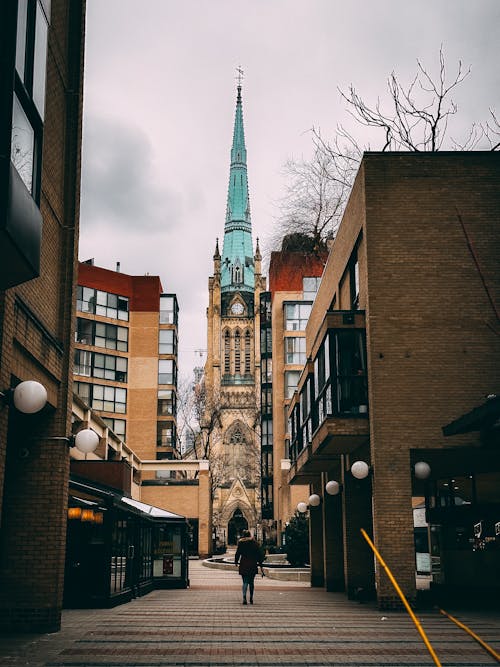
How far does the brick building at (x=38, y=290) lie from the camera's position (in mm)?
8602

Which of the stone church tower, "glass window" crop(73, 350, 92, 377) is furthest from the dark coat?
the stone church tower

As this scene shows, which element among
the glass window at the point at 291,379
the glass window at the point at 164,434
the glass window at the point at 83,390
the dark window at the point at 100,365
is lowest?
the glass window at the point at 164,434

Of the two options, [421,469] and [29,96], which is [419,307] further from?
[29,96]

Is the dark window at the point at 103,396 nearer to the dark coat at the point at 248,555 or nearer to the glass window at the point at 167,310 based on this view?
the glass window at the point at 167,310

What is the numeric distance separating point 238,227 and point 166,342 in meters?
66.9

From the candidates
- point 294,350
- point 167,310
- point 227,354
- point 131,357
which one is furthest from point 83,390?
point 227,354

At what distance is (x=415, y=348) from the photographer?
17422 millimetres

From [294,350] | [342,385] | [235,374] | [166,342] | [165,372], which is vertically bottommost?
[342,385]

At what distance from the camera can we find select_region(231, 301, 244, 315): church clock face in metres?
119

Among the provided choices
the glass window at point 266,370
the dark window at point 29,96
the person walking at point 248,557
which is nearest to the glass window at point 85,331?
the glass window at point 266,370

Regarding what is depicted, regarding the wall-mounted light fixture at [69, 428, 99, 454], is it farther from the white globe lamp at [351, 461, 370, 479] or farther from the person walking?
the person walking

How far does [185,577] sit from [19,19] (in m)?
21.4

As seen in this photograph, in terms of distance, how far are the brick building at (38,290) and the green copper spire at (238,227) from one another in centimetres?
10703

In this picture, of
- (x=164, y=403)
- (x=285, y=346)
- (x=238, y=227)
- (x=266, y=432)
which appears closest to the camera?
(x=285, y=346)
